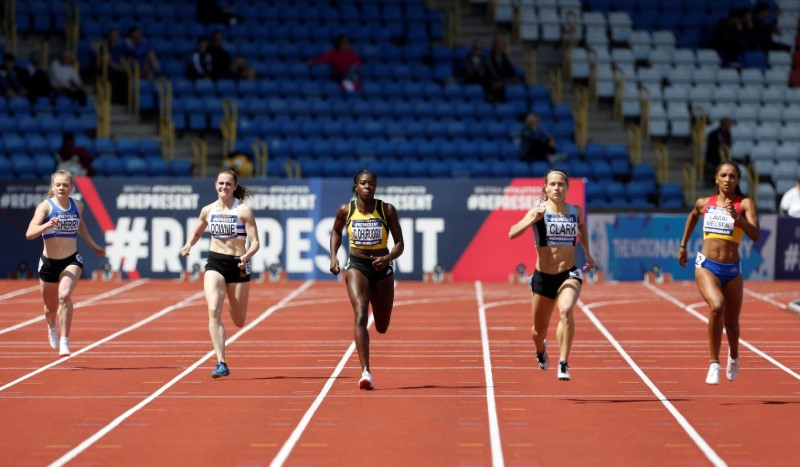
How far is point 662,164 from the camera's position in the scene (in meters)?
31.5

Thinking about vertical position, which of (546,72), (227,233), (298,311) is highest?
(546,72)

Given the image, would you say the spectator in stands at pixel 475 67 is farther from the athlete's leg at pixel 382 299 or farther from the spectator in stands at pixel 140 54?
the athlete's leg at pixel 382 299

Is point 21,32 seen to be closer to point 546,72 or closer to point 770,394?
point 546,72

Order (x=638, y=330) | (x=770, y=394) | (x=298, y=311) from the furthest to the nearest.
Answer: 1. (x=298, y=311)
2. (x=638, y=330)
3. (x=770, y=394)

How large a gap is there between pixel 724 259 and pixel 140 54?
21.8 metres

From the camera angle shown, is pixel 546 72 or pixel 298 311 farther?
pixel 546 72

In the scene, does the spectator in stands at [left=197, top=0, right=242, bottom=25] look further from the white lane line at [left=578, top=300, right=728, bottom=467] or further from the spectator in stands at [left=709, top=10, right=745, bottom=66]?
the white lane line at [left=578, top=300, right=728, bottom=467]

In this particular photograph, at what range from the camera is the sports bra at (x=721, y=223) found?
13027 millimetres

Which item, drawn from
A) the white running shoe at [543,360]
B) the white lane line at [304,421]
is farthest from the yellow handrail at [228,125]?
the white running shoe at [543,360]

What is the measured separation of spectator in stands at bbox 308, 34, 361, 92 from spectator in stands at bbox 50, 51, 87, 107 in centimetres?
551

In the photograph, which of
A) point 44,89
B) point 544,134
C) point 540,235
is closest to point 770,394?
point 540,235

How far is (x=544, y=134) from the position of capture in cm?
3036

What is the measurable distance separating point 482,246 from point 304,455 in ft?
55.9

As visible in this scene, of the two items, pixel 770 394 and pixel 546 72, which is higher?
pixel 546 72
